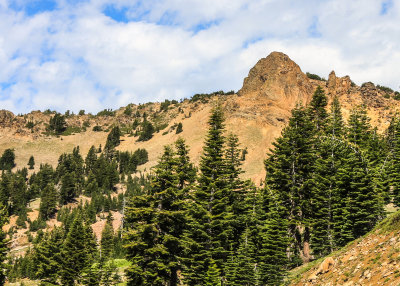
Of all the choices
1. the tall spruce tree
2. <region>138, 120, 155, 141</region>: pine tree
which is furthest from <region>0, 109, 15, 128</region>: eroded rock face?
the tall spruce tree

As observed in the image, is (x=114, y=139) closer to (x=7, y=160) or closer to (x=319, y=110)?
(x=7, y=160)

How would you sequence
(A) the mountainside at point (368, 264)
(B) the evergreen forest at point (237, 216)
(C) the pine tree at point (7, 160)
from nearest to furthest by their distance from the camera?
(A) the mountainside at point (368, 264) → (B) the evergreen forest at point (237, 216) → (C) the pine tree at point (7, 160)

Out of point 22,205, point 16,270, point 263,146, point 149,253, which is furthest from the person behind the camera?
point 263,146

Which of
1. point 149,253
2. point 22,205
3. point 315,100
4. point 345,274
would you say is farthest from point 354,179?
point 22,205

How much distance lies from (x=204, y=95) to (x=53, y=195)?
117 m

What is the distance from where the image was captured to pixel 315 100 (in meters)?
53.4

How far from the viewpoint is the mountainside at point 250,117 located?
109812mm

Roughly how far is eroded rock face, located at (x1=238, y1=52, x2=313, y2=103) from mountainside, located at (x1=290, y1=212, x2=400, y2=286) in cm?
10933

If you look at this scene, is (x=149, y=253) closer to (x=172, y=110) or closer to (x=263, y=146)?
(x=263, y=146)

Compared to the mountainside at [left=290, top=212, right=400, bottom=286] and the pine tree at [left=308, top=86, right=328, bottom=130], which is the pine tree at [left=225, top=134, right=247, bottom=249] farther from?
the pine tree at [left=308, top=86, right=328, bottom=130]

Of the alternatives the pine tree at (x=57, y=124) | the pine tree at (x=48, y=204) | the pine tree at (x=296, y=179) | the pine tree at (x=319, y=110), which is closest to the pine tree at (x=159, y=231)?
the pine tree at (x=296, y=179)

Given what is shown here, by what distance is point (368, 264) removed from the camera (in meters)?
17.8

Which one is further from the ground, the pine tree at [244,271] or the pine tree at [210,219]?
the pine tree at [210,219]

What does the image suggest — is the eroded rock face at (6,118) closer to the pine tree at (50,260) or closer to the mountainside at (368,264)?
the pine tree at (50,260)
